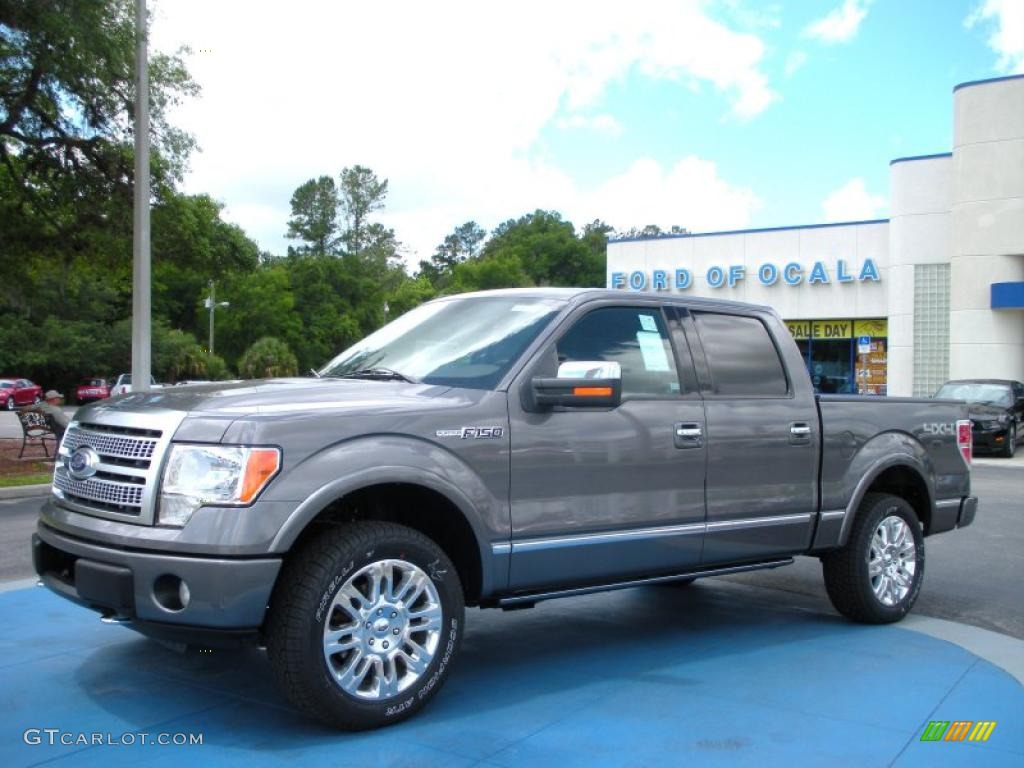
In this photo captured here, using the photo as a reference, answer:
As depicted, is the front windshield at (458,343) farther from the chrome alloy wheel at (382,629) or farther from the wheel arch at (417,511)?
the chrome alloy wheel at (382,629)

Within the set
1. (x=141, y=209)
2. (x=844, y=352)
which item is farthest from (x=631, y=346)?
(x=844, y=352)

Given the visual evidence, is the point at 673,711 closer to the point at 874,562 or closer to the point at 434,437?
the point at 434,437

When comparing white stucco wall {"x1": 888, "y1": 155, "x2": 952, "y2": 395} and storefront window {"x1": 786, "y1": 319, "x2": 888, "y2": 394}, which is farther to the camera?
storefront window {"x1": 786, "y1": 319, "x2": 888, "y2": 394}

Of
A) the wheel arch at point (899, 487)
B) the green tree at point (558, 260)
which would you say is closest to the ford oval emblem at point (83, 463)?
the wheel arch at point (899, 487)

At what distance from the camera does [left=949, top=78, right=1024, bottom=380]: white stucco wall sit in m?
26.9

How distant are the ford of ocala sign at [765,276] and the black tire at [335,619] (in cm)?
2785

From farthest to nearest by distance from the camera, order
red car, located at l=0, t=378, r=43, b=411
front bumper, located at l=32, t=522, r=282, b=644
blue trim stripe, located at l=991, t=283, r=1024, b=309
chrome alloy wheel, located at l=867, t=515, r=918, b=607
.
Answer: red car, located at l=0, t=378, r=43, b=411 → blue trim stripe, located at l=991, t=283, r=1024, b=309 → chrome alloy wheel, located at l=867, t=515, r=918, b=607 → front bumper, located at l=32, t=522, r=282, b=644

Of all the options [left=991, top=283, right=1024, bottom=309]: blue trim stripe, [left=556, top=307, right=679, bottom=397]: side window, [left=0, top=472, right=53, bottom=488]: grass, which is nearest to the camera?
[left=556, top=307, right=679, bottom=397]: side window

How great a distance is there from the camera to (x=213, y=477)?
152 inches

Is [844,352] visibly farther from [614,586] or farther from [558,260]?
[558,260]

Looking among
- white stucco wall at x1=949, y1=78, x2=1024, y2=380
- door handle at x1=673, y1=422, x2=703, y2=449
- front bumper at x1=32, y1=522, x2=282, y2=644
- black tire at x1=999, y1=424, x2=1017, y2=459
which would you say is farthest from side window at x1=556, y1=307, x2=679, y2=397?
white stucco wall at x1=949, y1=78, x2=1024, y2=380

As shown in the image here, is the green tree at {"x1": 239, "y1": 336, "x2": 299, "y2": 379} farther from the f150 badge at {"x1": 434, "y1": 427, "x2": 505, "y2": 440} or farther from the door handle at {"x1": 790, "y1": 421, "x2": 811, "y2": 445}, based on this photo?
the f150 badge at {"x1": 434, "y1": 427, "x2": 505, "y2": 440}

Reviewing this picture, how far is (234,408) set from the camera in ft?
13.3

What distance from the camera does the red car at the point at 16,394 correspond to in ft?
140
